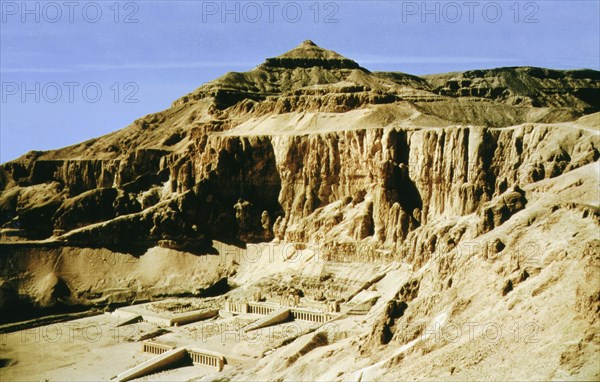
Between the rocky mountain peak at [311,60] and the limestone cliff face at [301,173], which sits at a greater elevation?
the rocky mountain peak at [311,60]

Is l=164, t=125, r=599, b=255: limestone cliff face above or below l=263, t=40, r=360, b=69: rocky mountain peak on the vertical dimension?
below

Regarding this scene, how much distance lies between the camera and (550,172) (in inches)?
2272

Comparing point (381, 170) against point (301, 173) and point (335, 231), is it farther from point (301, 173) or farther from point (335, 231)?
point (301, 173)

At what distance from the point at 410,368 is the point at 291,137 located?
5624 centimetres

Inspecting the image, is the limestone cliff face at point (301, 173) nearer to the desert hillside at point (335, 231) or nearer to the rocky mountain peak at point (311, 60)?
the desert hillside at point (335, 231)

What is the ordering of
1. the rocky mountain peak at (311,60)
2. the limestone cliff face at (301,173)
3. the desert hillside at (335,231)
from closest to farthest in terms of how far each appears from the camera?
the desert hillside at (335,231), the limestone cliff face at (301,173), the rocky mountain peak at (311,60)

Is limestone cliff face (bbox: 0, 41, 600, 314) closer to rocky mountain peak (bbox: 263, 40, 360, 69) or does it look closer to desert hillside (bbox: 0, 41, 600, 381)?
desert hillside (bbox: 0, 41, 600, 381)

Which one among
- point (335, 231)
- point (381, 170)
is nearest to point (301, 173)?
point (335, 231)

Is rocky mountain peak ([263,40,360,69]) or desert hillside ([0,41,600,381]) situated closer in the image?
desert hillside ([0,41,600,381])

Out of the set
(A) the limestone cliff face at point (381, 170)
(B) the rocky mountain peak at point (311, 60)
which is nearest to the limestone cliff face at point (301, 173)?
(A) the limestone cliff face at point (381, 170)

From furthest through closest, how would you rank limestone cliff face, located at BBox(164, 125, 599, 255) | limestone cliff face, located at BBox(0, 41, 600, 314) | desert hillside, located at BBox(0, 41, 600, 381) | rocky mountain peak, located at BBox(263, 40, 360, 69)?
rocky mountain peak, located at BBox(263, 40, 360, 69) → limestone cliff face, located at BBox(0, 41, 600, 314) → limestone cliff face, located at BBox(164, 125, 599, 255) → desert hillside, located at BBox(0, 41, 600, 381)

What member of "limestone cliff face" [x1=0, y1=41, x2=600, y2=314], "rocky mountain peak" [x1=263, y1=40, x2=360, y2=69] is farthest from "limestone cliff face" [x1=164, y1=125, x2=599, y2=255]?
"rocky mountain peak" [x1=263, y1=40, x2=360, y2=69]

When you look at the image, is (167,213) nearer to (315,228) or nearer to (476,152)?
(315,228)

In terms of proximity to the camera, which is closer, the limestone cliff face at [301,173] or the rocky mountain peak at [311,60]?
the limestone cliff face at [301,173]
